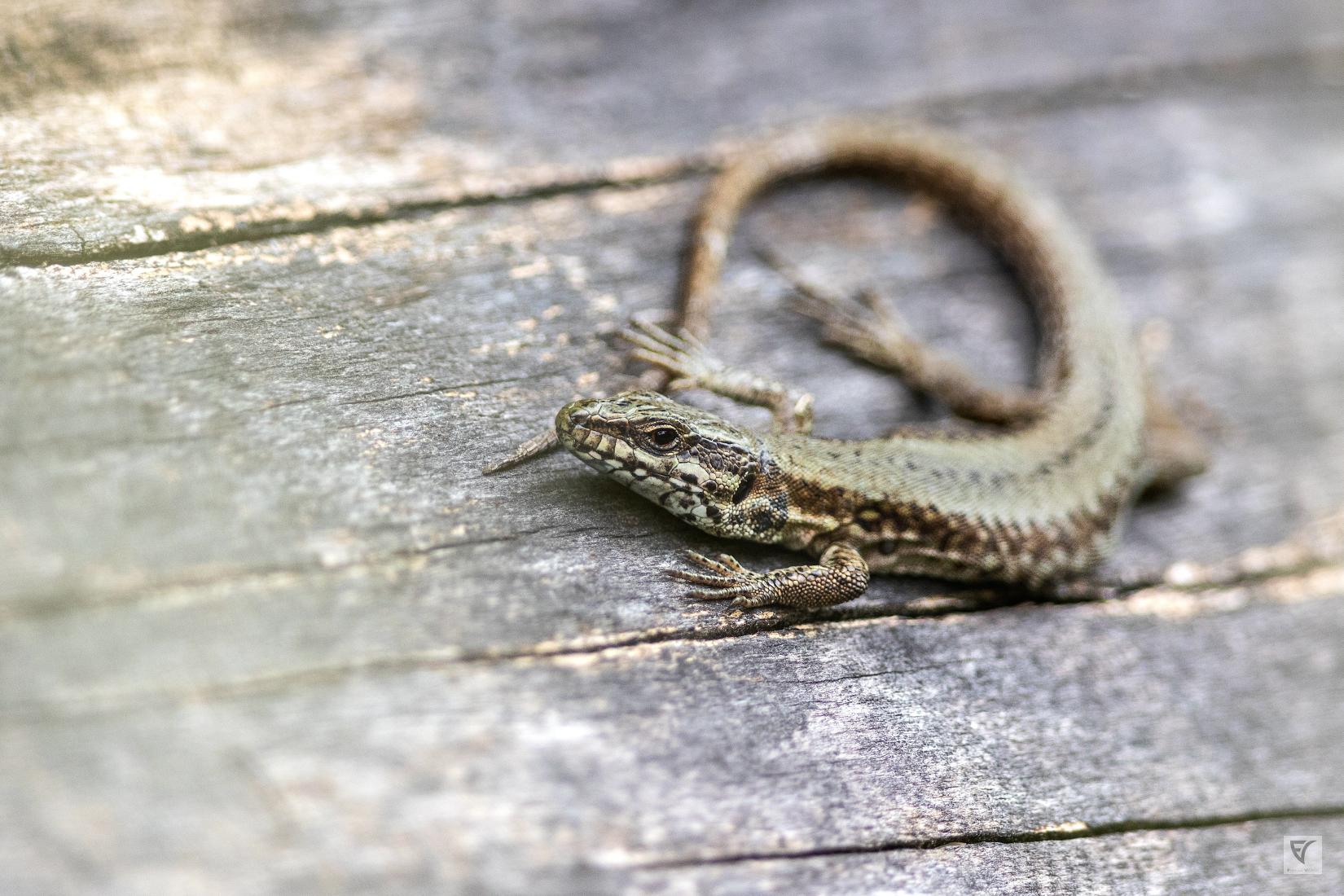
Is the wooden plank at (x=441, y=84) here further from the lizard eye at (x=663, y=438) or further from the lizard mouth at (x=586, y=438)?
the lizard eye at (x=663, y=438)

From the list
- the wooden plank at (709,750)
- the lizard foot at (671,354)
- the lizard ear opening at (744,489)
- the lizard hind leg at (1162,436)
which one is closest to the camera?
the wooden plank at (709,750)

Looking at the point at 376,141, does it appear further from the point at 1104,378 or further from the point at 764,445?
the point at 1104,378

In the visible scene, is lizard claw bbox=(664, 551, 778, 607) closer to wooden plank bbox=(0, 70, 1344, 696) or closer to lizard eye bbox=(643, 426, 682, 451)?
wooden plank bbox=(0, 70, 1344, 696)

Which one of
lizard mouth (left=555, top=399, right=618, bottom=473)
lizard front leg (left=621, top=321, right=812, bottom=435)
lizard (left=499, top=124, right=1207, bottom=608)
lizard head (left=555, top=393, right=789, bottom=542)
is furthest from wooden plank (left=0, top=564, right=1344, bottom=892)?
lizard front leg (left=621, top=321, right=812, bottom=435)

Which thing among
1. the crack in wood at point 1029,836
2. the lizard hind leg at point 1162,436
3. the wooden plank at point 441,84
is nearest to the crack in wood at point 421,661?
the crack in wood at point 1029,836

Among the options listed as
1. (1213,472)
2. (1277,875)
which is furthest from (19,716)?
(1213,472)

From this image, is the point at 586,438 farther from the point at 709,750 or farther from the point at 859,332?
the point at 859,332
